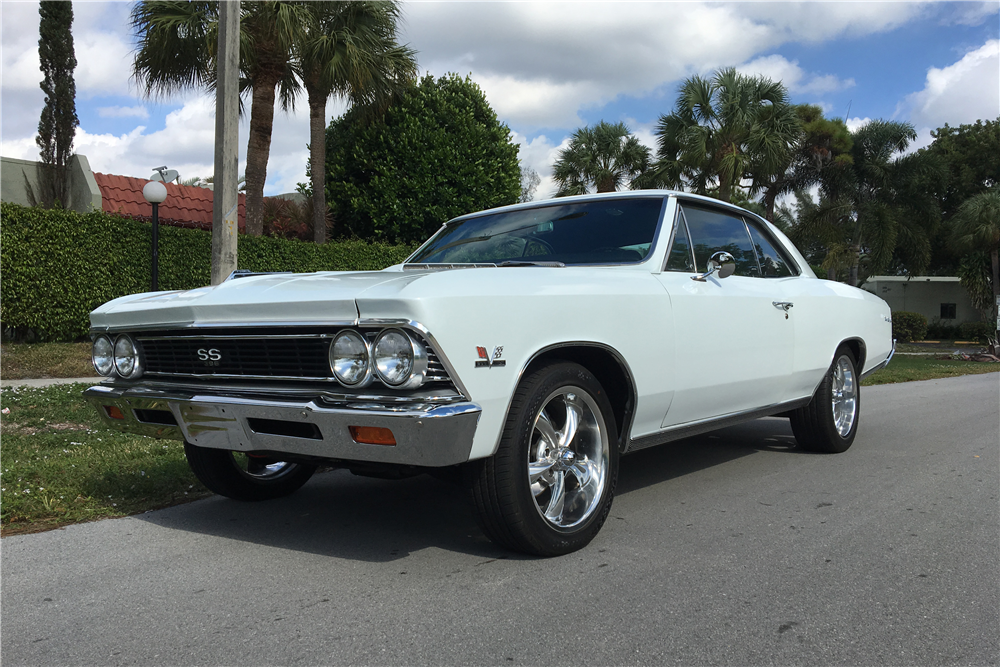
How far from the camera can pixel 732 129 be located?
72.3ft

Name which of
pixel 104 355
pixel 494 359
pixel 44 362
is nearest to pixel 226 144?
pixel 44 362

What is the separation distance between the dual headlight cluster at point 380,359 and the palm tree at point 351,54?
12858mm

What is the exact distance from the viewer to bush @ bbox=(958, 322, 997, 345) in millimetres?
31753

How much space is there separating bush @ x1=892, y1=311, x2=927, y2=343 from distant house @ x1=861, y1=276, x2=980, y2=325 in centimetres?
415

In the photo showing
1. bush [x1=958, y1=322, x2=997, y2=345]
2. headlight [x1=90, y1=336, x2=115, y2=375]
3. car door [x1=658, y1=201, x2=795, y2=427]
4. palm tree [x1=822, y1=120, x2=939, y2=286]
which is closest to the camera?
headlight [x1=90, y1=336, x2=115, y2=375]

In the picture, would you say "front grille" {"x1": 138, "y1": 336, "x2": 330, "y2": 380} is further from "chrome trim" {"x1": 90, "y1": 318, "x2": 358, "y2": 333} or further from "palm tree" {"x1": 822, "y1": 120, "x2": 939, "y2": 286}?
"palm tree" {"x1": 822, "y1": 120, "x2": 939, "y2": 286}

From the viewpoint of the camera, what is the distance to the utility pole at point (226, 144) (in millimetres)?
9312

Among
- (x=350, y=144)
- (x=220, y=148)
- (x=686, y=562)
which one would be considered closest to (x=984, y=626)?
(x=686, y=562)

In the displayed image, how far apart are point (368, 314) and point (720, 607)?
165 cm

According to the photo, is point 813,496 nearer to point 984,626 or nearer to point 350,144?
point 984,626

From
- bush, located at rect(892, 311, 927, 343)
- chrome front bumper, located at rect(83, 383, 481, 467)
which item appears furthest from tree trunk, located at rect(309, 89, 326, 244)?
bush, located at rect(892, 311, 927, 343)

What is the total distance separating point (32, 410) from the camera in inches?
276

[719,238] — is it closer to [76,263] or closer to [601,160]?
[76,263]

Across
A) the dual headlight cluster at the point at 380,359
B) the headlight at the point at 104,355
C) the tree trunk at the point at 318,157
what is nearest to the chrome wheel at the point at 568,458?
the dual headlight cluster at the point at 380,359
